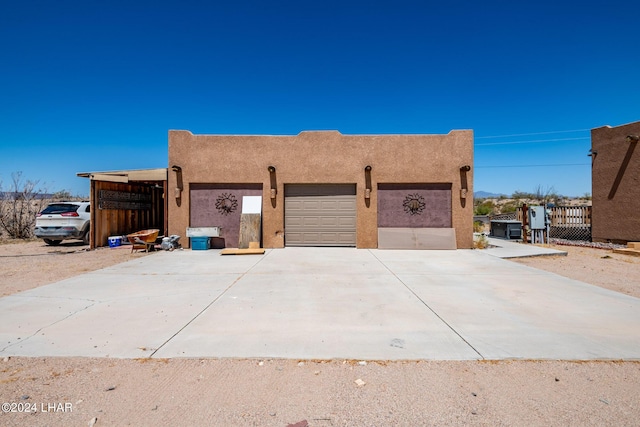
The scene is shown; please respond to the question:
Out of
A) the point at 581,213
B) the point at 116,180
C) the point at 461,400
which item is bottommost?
the point at 461,400

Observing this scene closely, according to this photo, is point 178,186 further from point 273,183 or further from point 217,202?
point 273,183

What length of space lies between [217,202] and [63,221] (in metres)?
5.67

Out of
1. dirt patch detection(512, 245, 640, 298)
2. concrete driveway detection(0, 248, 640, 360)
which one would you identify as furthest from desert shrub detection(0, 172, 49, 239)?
dirt patch detection(512, 245, 640, 298)

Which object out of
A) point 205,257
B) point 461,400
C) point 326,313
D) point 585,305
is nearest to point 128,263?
point 205,257

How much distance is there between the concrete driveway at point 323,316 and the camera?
141 inches

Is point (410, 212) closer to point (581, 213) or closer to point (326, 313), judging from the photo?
point (326, 313)

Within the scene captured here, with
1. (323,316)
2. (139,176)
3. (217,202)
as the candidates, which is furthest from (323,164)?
(323,316)

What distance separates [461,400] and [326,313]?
2.35m

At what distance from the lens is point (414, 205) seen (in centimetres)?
1241

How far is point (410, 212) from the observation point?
1245cm

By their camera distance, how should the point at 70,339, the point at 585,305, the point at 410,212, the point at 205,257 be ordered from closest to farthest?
1. the point at 70,339
2. the point at 585,305
3. the point at 205,257
4. the point at 410,212

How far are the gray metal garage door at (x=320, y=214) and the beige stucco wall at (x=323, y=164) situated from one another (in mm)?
274

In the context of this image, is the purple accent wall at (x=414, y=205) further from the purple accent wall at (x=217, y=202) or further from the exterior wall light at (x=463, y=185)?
the purple accent wall at (x=217, y=202)

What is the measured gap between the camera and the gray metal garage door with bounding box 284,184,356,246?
12.5 meters
